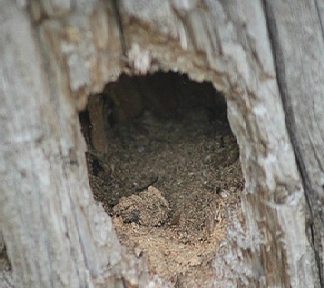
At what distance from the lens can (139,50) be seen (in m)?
1.16

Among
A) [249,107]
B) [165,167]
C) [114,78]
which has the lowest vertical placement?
[165,167]

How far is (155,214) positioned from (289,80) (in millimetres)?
536

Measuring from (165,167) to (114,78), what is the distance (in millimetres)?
577

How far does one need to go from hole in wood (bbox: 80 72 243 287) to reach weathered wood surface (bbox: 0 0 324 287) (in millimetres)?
120

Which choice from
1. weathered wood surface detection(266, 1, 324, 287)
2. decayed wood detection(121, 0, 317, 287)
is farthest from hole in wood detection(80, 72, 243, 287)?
weathered wood surface detection(266, 1, 324, 287)

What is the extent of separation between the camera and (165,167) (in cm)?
170

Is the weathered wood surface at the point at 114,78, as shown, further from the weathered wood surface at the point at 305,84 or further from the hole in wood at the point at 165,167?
the hole in wood at the point at 165,167

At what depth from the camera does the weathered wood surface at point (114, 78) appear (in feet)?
3.61

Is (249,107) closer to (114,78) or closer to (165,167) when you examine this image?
(114,78)

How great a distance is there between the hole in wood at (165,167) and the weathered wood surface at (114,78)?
12 cm

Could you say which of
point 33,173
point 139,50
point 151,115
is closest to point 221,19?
point 139,50

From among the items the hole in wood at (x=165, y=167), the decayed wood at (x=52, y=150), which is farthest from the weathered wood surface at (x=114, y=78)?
the hole in wood at (x=165, y=167)

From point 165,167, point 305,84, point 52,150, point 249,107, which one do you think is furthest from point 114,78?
point 165,167

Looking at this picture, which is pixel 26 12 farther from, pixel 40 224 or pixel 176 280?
pixel 176 280
